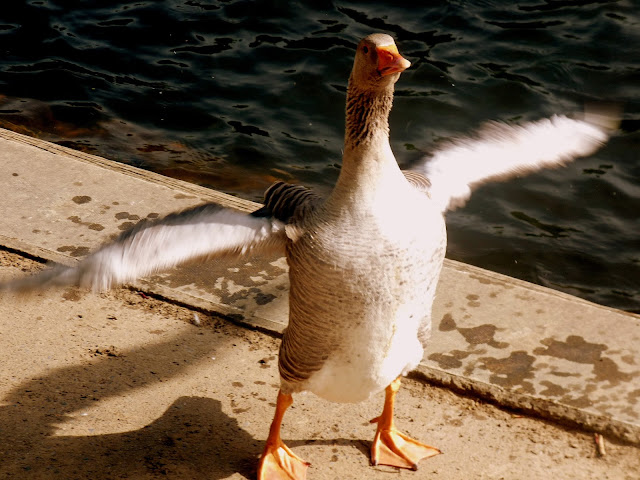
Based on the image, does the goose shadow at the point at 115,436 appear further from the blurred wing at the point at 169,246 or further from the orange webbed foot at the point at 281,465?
the blurred wing at the point at 169,246

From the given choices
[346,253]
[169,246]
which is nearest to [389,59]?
[346,253]

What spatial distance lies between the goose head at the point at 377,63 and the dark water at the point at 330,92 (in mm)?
3324

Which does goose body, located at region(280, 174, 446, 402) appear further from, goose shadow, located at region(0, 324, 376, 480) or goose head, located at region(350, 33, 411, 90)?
goose shadow, located at region(0, 324, 376, 480)

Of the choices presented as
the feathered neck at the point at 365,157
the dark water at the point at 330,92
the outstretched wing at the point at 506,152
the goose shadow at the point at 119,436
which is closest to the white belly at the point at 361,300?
the feathered neck at the point at 365,157

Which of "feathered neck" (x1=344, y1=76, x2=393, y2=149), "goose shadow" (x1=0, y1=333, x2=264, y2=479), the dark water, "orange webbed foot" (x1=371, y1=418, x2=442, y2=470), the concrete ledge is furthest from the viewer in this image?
the dark water

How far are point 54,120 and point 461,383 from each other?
17.1 feet

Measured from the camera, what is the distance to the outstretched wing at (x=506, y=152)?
3.91 metres

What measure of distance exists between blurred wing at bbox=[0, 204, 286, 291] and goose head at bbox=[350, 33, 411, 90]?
2.15 feet

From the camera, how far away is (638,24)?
8.13 meters

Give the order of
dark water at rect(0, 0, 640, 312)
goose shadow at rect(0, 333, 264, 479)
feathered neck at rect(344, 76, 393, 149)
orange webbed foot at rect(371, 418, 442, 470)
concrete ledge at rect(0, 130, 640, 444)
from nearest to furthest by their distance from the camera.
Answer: feathered neck at rect(344, 76, 393, 149) < goose shadow at rect(0, 333, 264, 479) < orange webbed foot at rect(371, 418, 442, 470) < concrete ledge at rect(0, 130, 640, 444) < dark water at rect(0, 0, 640, 312)

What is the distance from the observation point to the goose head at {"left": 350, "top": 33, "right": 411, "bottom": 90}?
9.83 feet

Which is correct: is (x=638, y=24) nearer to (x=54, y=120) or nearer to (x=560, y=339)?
(x=560, y=339)

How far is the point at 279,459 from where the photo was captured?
3457mm

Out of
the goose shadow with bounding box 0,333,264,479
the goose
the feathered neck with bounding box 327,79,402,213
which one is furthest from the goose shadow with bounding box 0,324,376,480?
the feathered neck with bounding box 327,79,402,213
